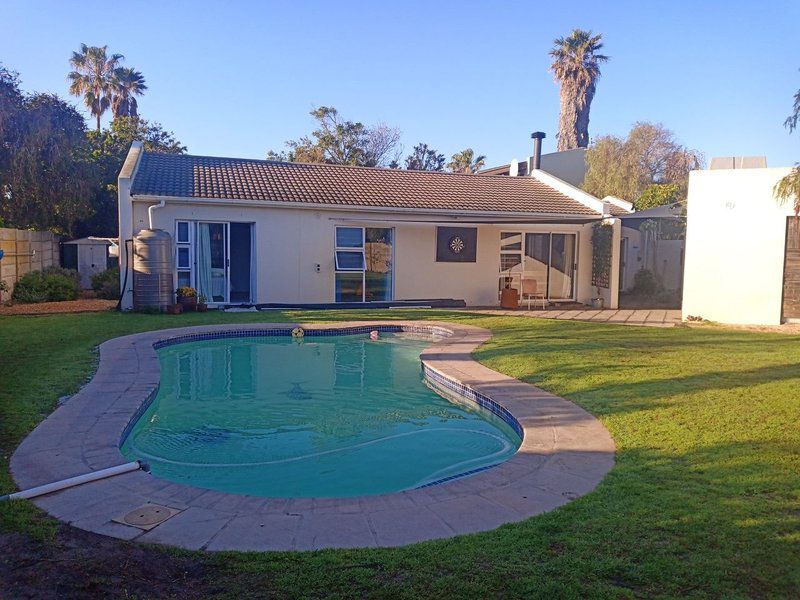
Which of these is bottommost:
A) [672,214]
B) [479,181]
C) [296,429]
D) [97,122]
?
[296,429]

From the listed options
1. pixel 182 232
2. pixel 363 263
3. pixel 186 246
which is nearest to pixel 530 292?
pixel 363 263

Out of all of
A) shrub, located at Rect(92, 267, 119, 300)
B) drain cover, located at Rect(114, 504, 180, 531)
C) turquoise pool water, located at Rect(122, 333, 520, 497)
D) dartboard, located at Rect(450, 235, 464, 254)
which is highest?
dartboard, located at Rect(450, 235, 464, 254)

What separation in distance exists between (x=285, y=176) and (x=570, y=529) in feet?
60.5

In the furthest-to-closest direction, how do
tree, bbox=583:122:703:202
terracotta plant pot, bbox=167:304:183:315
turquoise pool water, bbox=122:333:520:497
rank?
tree, bbox=583:122:703:202 < terracotta plant pot, bbox=167:304:183:315 < turquoise pool water, bbox=122:333:520:497

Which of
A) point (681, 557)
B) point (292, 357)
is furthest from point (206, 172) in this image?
point (681, 557)

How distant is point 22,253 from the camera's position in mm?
18672

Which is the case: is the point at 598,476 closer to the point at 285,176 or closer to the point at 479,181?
the point at 285,176

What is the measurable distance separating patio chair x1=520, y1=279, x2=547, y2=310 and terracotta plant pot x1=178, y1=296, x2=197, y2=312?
10331 millimetres

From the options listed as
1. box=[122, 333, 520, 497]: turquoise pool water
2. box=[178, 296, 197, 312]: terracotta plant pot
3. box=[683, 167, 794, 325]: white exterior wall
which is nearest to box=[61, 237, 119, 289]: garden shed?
box=[178, 296, 197, 312]: terracotta plant pot

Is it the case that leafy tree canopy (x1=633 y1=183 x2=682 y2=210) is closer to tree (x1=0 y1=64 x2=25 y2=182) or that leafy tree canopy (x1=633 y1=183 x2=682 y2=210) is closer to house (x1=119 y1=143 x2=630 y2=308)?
house (x1=119 y1=143 x2=630 y2=308)

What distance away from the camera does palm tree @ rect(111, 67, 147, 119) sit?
41.4 meters

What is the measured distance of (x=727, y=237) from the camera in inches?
647

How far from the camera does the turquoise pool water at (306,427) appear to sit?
6762 mm

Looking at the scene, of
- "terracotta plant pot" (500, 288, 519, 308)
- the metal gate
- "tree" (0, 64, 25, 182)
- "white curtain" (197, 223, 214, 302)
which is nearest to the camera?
the metal gate
